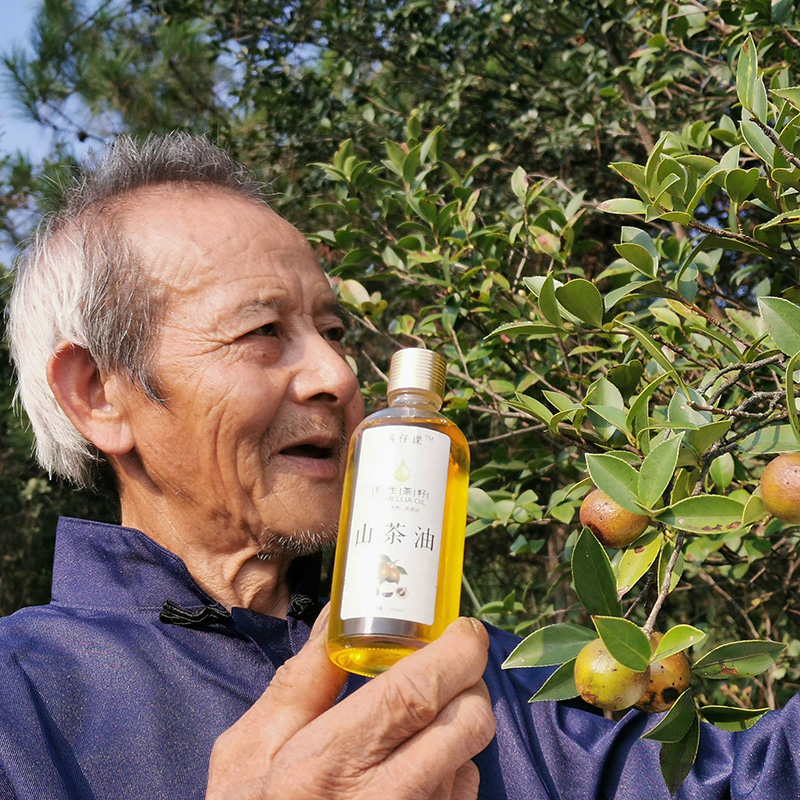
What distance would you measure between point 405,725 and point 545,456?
3.40 feet

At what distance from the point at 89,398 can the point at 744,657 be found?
1.19 meters

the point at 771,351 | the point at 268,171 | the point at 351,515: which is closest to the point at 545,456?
the point at 771,351

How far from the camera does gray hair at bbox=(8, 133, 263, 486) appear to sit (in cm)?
162

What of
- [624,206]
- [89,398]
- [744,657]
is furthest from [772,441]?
[89,398]

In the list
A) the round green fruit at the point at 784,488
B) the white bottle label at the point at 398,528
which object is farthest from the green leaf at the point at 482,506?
the round green fruit at the point at 784,488

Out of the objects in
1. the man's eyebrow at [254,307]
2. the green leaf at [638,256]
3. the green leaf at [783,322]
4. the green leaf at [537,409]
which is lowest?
the green leaf at [537,409]

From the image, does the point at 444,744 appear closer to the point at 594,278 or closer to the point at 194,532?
the point at 194,532

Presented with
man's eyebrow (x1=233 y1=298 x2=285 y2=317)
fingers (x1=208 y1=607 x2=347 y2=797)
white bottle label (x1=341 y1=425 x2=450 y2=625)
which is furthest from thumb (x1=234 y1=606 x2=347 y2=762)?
man's eyebrow (x1=233 y1=298 x2=285 y2=317)

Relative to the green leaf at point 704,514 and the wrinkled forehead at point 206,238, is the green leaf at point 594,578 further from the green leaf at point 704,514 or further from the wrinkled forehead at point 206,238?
the wrinkled forehead at point 206,238

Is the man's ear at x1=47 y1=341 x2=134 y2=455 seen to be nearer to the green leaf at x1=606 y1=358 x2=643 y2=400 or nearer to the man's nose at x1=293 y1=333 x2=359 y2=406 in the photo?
the man's nose at x1=293 y1=333 x2=359 y2=406

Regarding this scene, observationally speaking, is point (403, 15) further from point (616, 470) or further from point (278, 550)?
point (616, 470)

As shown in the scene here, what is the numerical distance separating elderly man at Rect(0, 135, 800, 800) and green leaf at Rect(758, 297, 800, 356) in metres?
0.48

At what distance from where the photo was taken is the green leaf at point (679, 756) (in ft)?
3.14

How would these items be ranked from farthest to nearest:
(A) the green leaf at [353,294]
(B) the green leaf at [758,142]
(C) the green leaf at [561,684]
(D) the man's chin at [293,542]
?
(A) the green leaf at [353,294], (D) the man's chin at [293,542], (B) the green leaf at [758,142], (C) the green leaf at [561,684]
